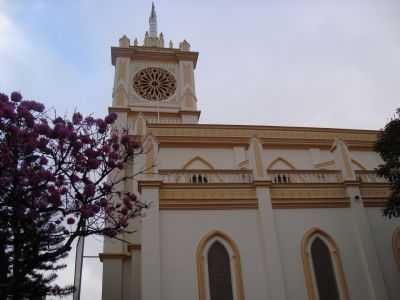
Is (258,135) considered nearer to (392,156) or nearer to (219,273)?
(392,156)

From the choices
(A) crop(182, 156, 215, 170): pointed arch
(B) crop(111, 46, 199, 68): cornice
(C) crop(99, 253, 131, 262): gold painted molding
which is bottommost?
(C) crop(99, 253, 131, 262): gold painted molding

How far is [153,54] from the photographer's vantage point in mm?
25938

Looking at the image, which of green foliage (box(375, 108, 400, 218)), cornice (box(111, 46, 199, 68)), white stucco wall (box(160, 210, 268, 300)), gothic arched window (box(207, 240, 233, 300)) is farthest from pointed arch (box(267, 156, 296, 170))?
cornice (box(111, 46, 199, 68))

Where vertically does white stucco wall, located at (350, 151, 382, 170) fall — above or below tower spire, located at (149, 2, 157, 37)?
below

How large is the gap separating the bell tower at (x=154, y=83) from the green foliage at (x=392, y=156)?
13.2 metres

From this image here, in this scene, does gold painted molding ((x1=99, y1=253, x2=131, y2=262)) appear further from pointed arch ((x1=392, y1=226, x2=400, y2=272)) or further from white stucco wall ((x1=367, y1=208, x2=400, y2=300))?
pointed arch ((x1=392, y1=226, x2=400, y2=272))

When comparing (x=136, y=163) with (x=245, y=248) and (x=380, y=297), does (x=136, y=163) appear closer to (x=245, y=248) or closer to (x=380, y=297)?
(x=245, y=248)

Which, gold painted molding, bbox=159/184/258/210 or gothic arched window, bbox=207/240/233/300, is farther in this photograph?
gold painted molding, bbox=159/184/258/210

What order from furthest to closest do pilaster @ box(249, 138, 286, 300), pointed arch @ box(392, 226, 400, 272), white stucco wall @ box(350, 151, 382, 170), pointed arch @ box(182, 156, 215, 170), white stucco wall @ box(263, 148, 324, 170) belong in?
white stucco wall @ box(350, 151, 382, 170) < white stucco wall @ box(263, 148, 324, 170) < pointed arch @ box(182, 156, 215, 170) < pointed arch @ box(392, 226, 400, 272) < pilaster @ box(249, 138, 286, 300)

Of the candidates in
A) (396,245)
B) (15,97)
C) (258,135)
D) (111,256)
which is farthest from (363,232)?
(15,97)

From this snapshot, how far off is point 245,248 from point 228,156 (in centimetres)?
607

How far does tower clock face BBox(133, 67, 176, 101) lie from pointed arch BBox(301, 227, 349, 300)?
14.5 m

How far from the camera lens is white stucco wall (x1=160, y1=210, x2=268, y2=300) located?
36.9 feet

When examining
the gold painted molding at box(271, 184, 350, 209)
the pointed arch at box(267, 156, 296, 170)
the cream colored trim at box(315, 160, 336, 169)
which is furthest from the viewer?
the pointed arch at box(267, 156, 296, 170)
